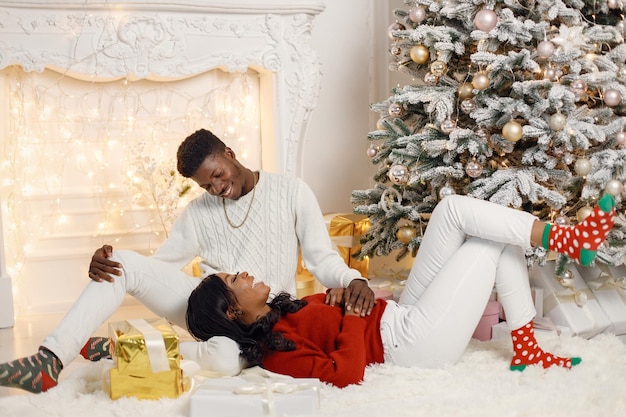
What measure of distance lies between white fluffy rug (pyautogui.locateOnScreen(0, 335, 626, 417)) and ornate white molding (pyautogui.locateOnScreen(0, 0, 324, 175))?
4.97 ft

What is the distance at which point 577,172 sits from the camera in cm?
288

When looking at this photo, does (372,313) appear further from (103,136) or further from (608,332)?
(103,136)

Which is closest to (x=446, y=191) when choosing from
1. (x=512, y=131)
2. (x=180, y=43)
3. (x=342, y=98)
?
(x=512, y=131)

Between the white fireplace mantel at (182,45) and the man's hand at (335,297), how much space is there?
1385 millimetres

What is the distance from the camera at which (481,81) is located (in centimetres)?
289

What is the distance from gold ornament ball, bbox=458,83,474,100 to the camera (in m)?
3.01

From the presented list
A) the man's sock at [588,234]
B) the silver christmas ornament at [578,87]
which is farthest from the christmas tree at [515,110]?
the man's sock at [588,234]

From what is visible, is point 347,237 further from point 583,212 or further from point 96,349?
point 96,349

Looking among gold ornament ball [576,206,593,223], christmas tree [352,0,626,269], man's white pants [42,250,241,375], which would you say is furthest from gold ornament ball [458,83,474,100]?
man's white pants [42,250,241,375]

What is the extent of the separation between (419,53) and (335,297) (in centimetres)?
110

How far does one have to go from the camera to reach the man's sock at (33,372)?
2223mm

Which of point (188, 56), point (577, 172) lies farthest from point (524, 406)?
point (188, 56)

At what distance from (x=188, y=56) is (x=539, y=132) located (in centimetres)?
160

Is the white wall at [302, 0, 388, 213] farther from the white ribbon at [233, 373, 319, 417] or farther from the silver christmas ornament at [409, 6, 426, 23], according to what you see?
the white ribbon at [233, 373, 319, 417]
